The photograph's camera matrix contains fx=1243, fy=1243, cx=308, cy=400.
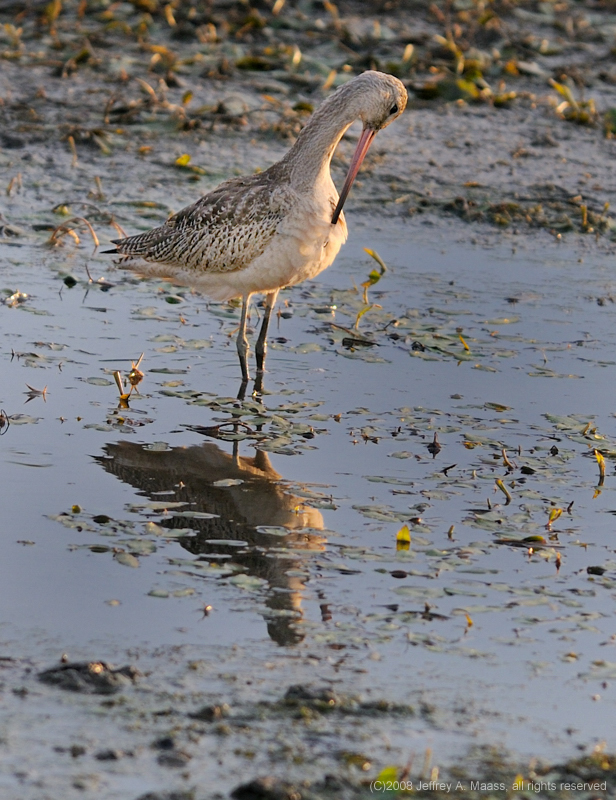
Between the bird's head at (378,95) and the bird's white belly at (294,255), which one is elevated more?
the bird's head at (378,95)

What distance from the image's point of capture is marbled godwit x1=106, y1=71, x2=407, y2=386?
6684 mm

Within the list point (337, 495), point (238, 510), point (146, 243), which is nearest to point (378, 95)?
point (146, 243)

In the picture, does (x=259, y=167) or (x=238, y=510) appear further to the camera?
(x=259, y=167)

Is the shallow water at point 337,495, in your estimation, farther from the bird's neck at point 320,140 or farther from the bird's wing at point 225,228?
the bird's neck at point 320,140

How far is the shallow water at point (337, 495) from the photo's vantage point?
165 inches

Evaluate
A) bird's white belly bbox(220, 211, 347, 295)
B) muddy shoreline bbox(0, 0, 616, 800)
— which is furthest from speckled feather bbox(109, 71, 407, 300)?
muddy shoreline bbox(0, 0, 616, 800)

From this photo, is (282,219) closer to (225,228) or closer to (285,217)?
(285,217)

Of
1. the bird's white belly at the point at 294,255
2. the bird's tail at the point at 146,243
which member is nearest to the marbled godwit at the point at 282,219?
the bird's white belly at the point at 294,255

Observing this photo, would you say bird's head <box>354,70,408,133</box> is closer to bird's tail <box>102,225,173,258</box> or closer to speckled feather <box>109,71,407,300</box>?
speckled feather <box>109,71,407,300</box>

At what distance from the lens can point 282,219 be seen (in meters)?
6.68

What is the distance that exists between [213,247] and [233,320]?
1.07 metres

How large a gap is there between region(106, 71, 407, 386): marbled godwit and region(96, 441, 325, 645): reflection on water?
1.14 meters

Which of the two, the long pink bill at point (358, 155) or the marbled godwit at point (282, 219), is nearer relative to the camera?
the marbled godwit at point (282, 219)

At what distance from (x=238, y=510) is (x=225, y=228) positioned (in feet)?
6.90
